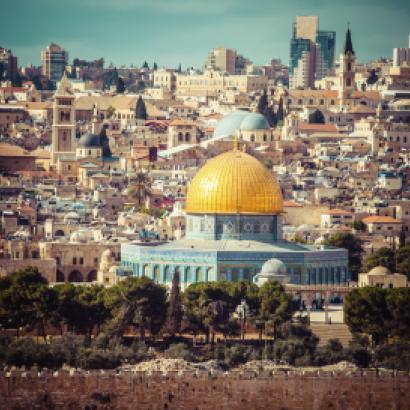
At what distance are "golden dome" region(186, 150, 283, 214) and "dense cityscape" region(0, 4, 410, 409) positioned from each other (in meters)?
0.07

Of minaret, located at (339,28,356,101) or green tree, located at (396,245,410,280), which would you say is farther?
minaret, located at (339,28,356,101)

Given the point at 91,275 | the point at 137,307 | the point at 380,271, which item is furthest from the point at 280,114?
the point at 137,307

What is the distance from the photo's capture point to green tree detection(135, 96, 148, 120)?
170 m

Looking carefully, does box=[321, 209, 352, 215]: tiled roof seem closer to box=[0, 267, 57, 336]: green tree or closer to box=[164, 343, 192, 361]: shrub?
box=[0, 267, 57, 336]: green tree

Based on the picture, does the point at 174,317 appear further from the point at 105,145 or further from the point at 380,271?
the point at 105,145

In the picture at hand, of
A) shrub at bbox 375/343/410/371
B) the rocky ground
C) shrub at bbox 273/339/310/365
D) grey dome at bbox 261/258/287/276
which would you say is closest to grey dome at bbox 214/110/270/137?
grey dome at bbox 261/258/287/276

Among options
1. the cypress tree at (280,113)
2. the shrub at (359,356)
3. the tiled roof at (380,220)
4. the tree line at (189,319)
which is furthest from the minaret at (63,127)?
the shrub at (359,356)

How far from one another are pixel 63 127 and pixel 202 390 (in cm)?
8625

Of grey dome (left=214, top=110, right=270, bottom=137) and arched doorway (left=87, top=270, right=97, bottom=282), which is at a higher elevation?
grey dome (left=214, top=110, right=270, bottom=137)

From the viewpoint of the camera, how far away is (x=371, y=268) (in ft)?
304

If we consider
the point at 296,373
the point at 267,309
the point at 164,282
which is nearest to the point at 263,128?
the point at 164,282

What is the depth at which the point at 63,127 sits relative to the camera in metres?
145

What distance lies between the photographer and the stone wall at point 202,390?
58531mm

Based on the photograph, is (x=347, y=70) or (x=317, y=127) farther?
(x=347, y=70)
